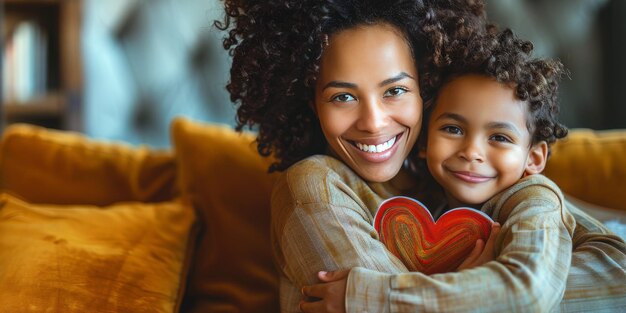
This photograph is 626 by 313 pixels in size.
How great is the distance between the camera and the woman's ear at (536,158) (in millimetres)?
1055

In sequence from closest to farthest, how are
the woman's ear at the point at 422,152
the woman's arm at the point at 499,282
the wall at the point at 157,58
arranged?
the woman's arm at the point at 499,282 < the woman's ear at the point at 422,152 < the wall at the point at 157,58

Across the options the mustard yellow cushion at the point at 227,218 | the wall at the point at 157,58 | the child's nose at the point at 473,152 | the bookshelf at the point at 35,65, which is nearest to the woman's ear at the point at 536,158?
the child's nose at the point at 473,152

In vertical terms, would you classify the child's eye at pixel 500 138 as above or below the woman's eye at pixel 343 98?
below

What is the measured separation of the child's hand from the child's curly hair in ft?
0.59

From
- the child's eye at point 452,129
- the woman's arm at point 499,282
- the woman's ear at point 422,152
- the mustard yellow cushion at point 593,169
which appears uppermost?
the child's eye at point 452,129

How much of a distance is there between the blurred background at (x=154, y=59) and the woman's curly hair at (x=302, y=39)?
87 cm

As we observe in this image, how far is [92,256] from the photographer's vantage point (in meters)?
1.25

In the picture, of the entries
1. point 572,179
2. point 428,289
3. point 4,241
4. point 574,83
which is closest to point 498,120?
point 428,289

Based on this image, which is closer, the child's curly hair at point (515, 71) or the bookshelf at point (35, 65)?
the child's curly hair at point (515, 71)

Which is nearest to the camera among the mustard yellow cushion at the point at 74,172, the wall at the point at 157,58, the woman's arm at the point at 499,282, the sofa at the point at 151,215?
the woman's arm at the point at 499,282

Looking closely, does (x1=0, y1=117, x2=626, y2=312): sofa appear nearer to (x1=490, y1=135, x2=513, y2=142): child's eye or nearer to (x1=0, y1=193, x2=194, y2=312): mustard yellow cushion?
(x1=0, y1=193, x2=194, y2=312): mustard yellow cushion

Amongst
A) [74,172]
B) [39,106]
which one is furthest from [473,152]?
[39,106]

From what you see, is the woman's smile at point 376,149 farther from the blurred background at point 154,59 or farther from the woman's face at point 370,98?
the blurred background at point 154,59

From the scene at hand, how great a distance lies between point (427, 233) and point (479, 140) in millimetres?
158
